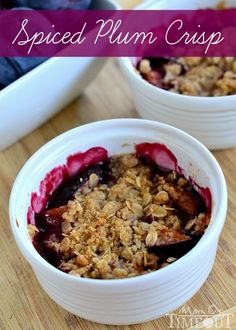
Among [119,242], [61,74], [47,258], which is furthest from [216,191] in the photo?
[61,74]

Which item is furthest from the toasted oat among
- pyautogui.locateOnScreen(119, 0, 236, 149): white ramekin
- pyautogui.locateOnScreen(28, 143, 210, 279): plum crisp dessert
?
pyautogui.locateOnScreen(119, 0, 236, 149): white ramekin

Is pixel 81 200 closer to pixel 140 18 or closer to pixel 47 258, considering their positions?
pixel 47 258

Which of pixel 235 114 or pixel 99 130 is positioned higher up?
pixel 99 130

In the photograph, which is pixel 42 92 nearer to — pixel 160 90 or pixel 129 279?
pixel 160 90

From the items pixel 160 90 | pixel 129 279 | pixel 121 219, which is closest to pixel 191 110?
pixel 160 90

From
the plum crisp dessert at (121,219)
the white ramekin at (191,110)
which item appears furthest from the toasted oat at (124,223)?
the white ramekin at (191,110)

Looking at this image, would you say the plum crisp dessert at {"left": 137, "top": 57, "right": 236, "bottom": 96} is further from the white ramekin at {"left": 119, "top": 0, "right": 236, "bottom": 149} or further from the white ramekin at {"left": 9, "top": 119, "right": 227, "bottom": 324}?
the white ramekin at {"left": 9, "top": 119, "right": 227, "bottom": 324}
